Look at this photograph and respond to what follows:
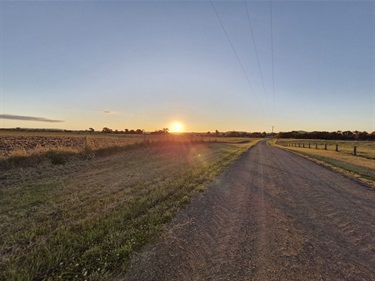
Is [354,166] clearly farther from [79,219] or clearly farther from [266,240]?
[79,219]

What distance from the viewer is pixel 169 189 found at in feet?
25.0

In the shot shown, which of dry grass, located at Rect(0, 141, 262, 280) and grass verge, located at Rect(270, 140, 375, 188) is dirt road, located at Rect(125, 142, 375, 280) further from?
grass verge, located at Rect(270, 140, 375, 188)

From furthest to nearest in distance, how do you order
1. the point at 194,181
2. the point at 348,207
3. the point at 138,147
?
1. the point at 138,147
2. the point at 194,181
3. the point at 348,207

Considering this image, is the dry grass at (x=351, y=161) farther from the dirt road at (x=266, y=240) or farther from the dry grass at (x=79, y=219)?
the dry grass at (x=79, y=219)

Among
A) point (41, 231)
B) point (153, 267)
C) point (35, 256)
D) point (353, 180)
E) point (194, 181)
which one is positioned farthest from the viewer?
point (353, 180)

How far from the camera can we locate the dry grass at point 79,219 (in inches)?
129

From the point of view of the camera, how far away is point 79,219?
5113mm

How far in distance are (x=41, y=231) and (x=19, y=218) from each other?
1222 mm

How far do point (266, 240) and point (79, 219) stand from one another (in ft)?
13.2

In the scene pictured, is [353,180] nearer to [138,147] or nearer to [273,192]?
[273,192]

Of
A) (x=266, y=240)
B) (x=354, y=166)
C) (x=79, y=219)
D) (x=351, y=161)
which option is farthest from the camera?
(x=351, y=161)

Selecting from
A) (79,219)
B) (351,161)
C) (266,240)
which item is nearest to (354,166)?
(351,161)

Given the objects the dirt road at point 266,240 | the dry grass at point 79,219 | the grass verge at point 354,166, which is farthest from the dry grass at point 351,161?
the dry grass at point 79,219

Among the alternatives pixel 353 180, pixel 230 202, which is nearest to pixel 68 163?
pixel 230 202
